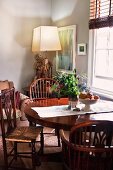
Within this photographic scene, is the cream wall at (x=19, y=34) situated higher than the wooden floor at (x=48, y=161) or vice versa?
the cream wall at (x=19, y=34)

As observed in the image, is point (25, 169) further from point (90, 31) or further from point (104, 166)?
point (90, 31)

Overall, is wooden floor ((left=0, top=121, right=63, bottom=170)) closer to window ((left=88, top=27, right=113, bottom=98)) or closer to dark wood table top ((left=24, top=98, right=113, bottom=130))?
dark wood table top ((left=24, top=98, right=113, bottom=130))

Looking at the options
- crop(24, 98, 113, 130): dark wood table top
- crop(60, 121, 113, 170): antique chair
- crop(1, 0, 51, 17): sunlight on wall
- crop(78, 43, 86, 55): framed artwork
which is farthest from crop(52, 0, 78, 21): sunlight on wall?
crop(60, 121, 113, 170): antique chair

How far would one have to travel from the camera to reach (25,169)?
8.40 feet

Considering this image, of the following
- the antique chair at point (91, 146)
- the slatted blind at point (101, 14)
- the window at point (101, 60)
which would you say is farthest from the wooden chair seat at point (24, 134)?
the slatted blind at point (101, 14)

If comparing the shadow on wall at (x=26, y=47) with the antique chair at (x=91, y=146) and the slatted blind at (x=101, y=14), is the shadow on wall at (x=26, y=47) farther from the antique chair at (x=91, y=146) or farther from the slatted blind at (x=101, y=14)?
the antique chair at (x=91, y=146)

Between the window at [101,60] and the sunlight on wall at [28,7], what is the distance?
5.47 ft

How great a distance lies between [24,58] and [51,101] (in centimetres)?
213

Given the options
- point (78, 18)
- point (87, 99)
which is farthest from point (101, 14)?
point (87, 99)

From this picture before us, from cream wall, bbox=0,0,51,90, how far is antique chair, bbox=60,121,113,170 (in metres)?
3.21

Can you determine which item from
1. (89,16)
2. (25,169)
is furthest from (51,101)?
(89,16)

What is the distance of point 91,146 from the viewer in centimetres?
164

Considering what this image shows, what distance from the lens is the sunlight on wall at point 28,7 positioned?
15.0 feet

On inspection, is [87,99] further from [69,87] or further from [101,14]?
[101,14]
